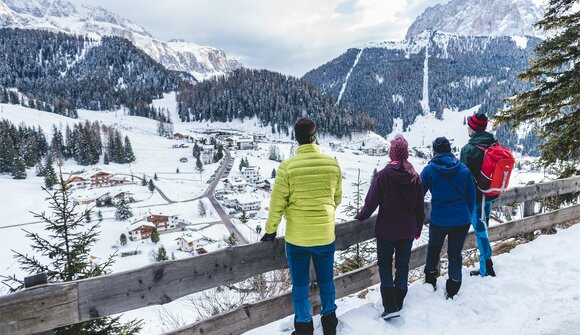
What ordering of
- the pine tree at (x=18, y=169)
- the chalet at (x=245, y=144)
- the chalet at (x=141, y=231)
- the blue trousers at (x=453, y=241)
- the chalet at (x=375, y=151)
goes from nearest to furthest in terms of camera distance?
the blue trousers at (x=453, y=241) < the chalet at (x=141, y=231) < the pine tree at (x=18, y=169) < the chalet at (x=245, y=144) < the chalet at (x=375, y=151)

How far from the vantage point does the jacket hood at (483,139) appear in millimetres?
4716

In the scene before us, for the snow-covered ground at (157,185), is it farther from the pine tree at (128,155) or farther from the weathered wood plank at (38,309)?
the weathered wood plank at (38,309)

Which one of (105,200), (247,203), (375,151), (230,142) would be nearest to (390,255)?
(247,203)

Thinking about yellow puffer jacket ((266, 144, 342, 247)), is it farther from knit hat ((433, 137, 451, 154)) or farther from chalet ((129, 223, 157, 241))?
chalet ((129, 223, 157, 241))

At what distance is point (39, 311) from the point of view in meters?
2.48

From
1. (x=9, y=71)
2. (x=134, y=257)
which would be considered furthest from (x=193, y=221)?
(x=9, y=71)

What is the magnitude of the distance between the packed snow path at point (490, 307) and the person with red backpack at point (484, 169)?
463mm

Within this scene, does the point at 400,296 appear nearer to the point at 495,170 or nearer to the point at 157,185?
the point at 495,170

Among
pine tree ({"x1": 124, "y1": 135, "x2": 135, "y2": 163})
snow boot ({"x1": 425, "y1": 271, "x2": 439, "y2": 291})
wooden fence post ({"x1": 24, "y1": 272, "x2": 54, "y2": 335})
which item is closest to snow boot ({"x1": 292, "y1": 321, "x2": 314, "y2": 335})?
snow boot ({"x1": 425, "y1": 271, "x2": 439, "y2": 291})

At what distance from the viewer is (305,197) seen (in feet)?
11.2

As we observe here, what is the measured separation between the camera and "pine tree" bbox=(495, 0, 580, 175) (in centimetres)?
797

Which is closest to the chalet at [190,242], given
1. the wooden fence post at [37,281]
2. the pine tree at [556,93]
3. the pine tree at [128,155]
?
the pine tree at [556,93]

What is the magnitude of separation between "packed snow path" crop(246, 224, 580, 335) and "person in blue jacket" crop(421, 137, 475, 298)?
0.36 metres

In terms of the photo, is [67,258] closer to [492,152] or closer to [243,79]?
[492,152]
